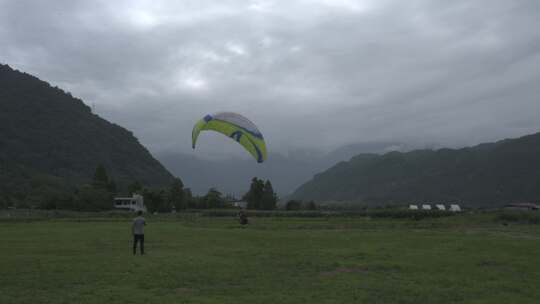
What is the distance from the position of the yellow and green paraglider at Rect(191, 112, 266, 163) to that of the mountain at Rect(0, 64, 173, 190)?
12105 cm

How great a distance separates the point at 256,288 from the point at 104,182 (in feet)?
373

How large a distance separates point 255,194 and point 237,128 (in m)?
79.6

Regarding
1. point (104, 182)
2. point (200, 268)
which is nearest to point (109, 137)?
point (104, 182)

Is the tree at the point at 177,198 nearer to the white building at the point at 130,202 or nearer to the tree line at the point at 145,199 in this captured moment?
the tree line at the point at 145,199

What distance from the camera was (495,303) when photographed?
10.3 meters

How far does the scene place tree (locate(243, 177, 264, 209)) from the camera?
354 ft

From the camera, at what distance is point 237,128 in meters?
30.2

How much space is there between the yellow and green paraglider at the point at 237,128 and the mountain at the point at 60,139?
397 feet

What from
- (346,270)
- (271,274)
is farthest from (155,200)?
(271,274)

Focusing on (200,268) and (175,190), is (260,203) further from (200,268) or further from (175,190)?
(200,268)

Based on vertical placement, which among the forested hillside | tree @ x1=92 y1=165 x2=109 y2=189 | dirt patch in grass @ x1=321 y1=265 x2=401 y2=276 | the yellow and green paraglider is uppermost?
the forested hillside

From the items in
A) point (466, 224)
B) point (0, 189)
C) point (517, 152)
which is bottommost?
point (466, 224)

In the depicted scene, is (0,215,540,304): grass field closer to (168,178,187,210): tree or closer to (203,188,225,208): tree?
(168,178,187,210): tree

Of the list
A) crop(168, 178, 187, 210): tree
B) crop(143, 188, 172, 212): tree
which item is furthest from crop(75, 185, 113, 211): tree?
crop(168, 178, 187, 210): tree
